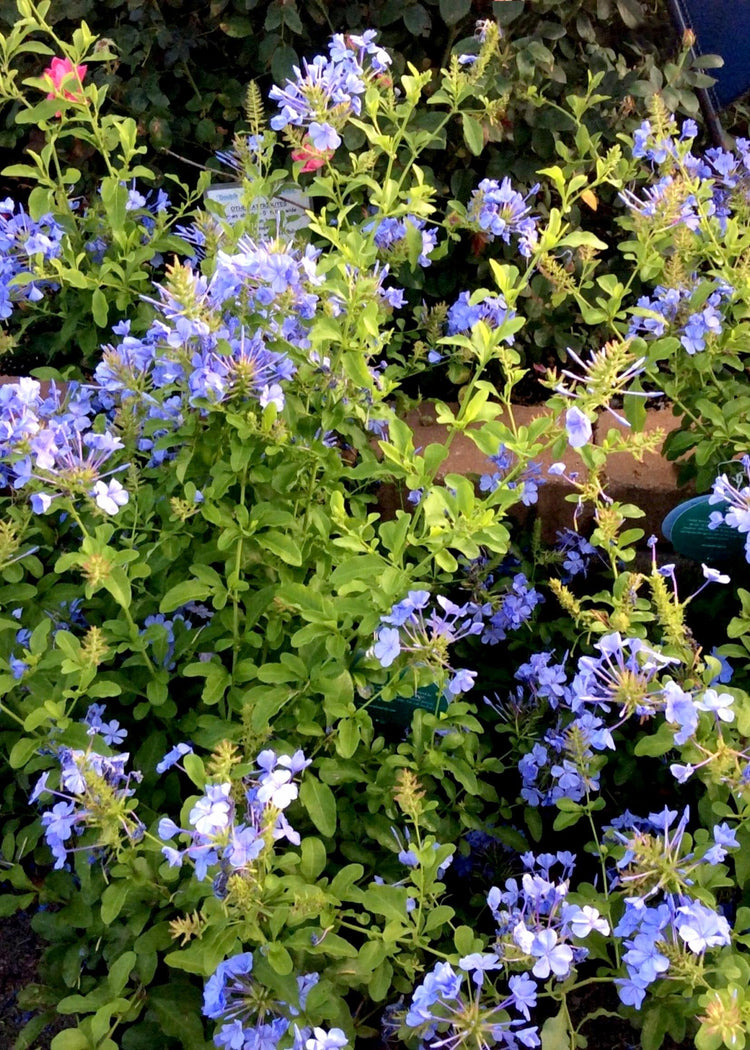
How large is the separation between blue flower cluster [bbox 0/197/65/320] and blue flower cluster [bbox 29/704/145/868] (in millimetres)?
970

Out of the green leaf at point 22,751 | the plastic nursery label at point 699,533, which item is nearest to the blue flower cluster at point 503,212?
the plastic nursery label at point 699,533

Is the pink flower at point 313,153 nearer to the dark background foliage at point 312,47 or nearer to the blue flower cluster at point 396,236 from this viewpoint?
the blue flower cluster at point 396,236

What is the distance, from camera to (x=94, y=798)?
134cm

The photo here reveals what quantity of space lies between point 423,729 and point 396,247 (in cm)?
99

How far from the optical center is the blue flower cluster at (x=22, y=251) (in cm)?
205

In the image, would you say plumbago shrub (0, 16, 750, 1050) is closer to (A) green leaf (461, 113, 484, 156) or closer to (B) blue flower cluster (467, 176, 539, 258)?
(B) blue flower cluster (467, 176, 539, 258)

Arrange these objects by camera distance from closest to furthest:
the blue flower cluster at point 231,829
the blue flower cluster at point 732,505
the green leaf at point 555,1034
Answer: the blue flower cluster at point 231,829, the green leaf at point 555,1034, the blue flower cluster at point 732,505

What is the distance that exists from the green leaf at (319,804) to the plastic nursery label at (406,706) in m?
0.20

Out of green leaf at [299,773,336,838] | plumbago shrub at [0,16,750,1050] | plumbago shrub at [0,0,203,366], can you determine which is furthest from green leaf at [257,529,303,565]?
plumbago shrub at [0,0,203,366]

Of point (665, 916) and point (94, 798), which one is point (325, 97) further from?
point (665, 916)

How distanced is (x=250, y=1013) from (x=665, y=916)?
0.65 meters

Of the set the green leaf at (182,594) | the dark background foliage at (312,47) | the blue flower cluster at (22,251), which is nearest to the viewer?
the green leaf at (182,594)

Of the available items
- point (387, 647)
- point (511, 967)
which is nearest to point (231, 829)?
point (387, 647)

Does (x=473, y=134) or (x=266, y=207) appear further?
(x=266, y=207)
